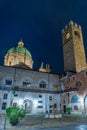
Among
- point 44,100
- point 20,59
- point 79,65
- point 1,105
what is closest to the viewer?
point 1,105

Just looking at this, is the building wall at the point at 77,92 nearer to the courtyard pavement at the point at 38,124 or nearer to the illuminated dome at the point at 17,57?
→ the courtyard pavement at the point at 38,124

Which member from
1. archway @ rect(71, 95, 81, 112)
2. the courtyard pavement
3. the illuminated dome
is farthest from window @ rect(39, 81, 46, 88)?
the courtyard pavement

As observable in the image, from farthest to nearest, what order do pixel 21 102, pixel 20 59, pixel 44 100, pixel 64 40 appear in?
pixel 64 40
pixel 20 59
pixel 44 100
pixel 21 102

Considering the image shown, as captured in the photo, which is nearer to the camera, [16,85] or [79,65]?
[16,85]

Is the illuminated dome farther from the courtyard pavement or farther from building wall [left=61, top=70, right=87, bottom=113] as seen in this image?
the courtyard pavement

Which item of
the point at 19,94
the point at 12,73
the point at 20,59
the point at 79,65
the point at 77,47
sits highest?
the point at 77,47

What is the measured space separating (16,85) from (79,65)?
21.6m

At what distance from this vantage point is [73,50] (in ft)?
144

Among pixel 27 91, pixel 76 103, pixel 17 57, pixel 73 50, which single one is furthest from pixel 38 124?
pixel 17 57

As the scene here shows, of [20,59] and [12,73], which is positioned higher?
[20,59]

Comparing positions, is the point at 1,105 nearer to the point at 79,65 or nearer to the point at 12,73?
the point at 12,73

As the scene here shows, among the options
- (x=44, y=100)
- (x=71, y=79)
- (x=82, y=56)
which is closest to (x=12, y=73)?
(x=44, y=100)

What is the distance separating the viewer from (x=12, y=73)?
113 ft

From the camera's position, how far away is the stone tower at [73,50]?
42.6 m
